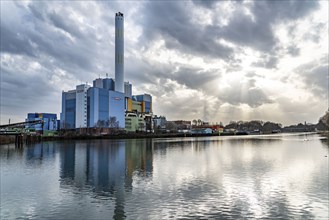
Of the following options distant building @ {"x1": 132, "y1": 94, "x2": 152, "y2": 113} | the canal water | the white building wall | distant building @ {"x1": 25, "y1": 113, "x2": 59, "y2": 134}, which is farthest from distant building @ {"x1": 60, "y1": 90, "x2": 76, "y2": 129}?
the canal water

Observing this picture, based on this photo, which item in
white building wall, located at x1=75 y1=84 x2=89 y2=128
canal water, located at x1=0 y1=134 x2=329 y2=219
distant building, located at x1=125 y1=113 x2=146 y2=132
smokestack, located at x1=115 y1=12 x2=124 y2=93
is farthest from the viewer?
distant building, located at x1=125 y1=113 x2=146 y2=132

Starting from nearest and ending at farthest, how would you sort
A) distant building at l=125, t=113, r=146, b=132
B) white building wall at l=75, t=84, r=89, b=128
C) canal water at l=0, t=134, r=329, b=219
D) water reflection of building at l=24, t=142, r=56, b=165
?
canal water at l=0, t=134, r=329, b=219
water reflection of building at l=24, t=142, r=56, b=165
white building wall at l=75, t=84, r=89, b=128
distant building at l=125, t=113, r=146, b=132

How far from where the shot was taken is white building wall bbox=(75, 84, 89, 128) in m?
138

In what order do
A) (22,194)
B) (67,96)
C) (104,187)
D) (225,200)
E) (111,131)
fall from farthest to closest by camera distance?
(67,96) < (111,131) < (104,187) < (22,194) < (225,200)

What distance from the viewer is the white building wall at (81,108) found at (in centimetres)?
13750

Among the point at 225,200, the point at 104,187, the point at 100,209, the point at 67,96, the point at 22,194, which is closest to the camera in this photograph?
the point at 100,209

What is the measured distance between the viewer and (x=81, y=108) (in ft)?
452

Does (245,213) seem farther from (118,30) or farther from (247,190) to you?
(118,30)

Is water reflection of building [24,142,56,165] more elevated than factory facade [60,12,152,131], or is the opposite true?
factory facade [60,12,152,131]

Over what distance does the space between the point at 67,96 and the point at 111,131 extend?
33445mm

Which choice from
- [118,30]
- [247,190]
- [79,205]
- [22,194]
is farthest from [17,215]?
[118,30]

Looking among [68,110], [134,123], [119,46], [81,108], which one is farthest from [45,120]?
[119,46]

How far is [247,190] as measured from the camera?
1573cm

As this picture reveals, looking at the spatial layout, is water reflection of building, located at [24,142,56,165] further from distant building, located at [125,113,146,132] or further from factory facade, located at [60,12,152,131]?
distant building, located at [125,113,146,132]
